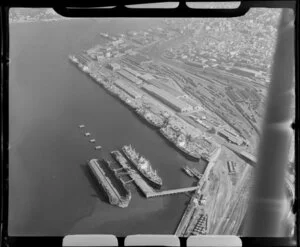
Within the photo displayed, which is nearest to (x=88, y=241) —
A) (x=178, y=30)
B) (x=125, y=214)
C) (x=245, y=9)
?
(x=125, y=214)

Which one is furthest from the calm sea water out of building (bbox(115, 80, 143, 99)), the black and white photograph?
building (bbox(115, 80, 143, 99))

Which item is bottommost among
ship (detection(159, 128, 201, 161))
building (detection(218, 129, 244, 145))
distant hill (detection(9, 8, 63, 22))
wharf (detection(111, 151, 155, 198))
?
wharf (detection(111, 151, 155, 198))

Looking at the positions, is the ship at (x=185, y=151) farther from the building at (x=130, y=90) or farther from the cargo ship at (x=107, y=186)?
the cargo ship at (x=107, y=186)

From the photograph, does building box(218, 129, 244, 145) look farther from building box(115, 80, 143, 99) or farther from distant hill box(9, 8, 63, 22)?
distant hill box(9, 8, 63, 22)

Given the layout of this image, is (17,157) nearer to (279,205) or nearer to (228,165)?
(228,165)

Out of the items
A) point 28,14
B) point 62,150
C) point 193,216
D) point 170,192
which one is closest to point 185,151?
point 170,192

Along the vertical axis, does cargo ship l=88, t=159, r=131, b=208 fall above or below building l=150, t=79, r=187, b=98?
below
